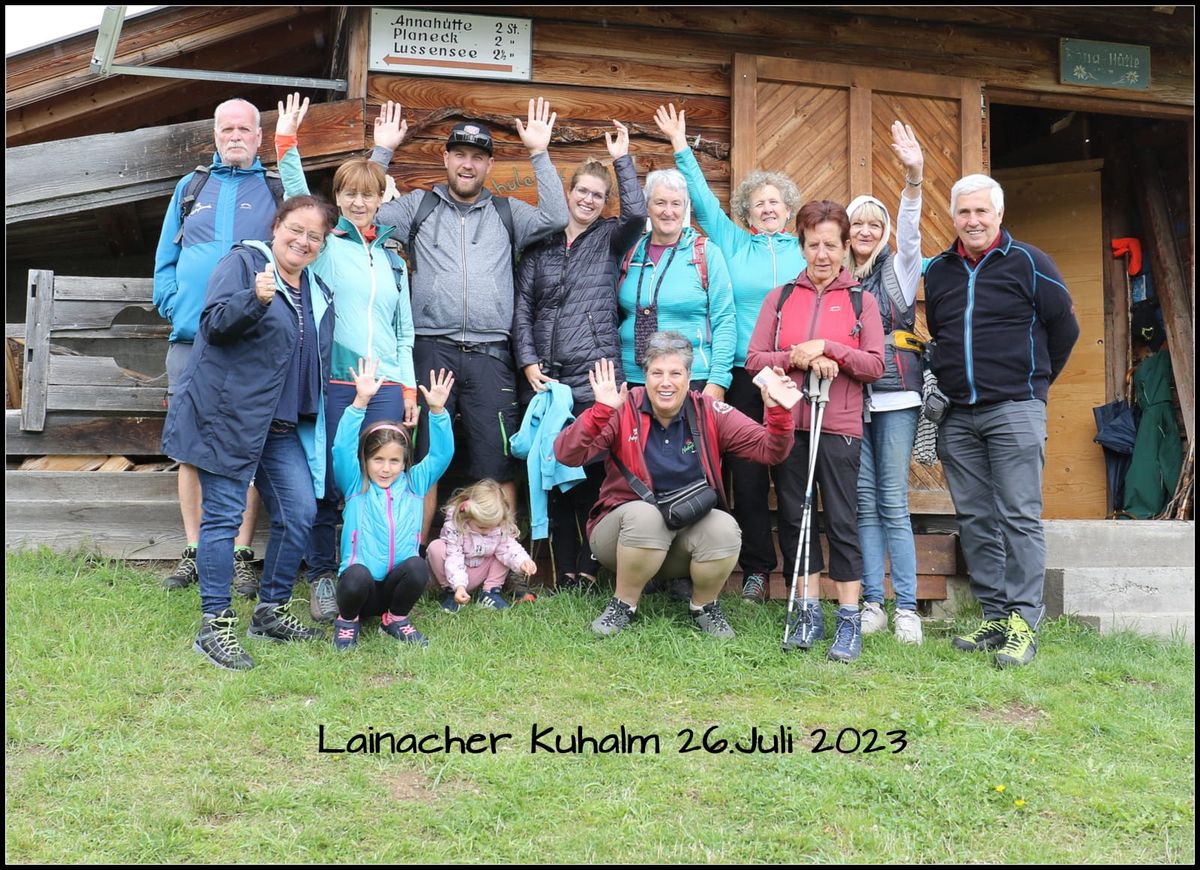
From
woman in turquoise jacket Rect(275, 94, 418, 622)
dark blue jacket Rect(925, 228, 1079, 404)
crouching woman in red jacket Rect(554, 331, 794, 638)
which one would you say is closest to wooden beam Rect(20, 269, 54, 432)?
woman in turquoise jacket Rect(275, 94, 418, 622)

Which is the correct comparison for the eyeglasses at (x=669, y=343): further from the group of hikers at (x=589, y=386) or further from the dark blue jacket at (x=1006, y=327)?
the dark blue jacket at (x=1006, y=327)

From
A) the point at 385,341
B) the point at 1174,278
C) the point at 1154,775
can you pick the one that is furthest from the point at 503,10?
the point at 1174,278

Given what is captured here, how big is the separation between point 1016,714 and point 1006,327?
174cm

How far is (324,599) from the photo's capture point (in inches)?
193

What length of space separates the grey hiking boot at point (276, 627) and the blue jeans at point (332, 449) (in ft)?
1.35

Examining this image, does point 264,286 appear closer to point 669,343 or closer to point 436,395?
point 436,395

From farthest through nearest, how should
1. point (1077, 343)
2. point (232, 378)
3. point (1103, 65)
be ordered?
point (1077, 343)
point (1103, 65)
point (232, 378)

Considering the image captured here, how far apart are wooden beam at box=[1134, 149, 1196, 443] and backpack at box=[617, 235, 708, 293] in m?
5.22

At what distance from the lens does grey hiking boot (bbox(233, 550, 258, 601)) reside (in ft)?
17.1

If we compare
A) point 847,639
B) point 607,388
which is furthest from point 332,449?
point 847,639

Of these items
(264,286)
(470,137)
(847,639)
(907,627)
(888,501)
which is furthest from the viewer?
(470,137)

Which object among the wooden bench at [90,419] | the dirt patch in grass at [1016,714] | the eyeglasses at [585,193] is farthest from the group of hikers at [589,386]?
the wooden bench at [90,419]

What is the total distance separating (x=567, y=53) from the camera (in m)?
6.54

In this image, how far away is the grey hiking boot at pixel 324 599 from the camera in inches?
192
